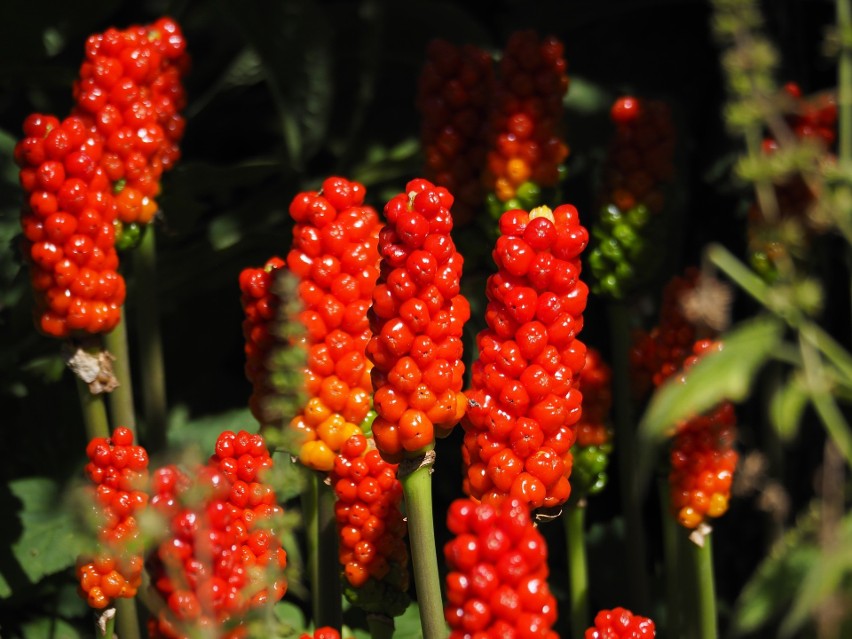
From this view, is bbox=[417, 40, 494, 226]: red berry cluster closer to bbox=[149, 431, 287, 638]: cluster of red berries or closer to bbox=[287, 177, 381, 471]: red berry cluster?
bbox=[287, 177, 381, 471]: red berry cluster

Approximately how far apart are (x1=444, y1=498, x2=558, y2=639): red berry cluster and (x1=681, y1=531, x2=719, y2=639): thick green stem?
62 centimetres

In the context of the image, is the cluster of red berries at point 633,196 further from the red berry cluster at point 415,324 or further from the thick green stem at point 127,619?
the thick green stem at point 127,619

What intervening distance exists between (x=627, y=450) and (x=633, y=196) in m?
0.35

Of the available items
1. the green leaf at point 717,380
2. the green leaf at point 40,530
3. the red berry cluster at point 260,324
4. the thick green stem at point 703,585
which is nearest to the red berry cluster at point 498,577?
the green leaf at point 717,380

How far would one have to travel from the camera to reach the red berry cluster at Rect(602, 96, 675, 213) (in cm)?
173

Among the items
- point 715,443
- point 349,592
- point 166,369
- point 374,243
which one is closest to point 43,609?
point 166,369

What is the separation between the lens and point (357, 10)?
2707mm

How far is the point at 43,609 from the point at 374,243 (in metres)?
0.95

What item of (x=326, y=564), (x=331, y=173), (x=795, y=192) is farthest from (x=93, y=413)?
(x=331, y=173)

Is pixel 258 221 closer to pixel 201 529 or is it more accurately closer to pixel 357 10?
pixel 357 10

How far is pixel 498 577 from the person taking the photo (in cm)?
102

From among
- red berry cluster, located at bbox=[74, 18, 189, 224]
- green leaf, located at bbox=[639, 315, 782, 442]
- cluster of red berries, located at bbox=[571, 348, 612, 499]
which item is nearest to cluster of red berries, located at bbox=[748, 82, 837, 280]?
cluster of red berries, located at bbox=[571, 348, 612, 499]

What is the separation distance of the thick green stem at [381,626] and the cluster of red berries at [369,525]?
0.03 metres

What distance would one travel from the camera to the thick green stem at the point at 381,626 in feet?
4.93
